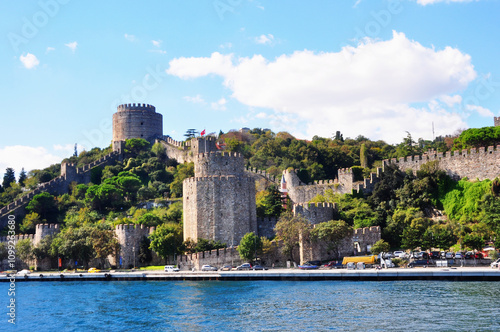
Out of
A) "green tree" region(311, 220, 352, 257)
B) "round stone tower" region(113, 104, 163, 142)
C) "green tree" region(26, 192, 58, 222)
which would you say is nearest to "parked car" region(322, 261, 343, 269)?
"green tree" region(311, 220, 352, 257)

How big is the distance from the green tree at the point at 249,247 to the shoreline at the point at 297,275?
2575 mm

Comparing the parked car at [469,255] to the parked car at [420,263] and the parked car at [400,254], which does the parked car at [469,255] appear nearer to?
the parked car at [420,263]

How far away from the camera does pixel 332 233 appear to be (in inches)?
1809

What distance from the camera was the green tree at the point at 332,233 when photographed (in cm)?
4592

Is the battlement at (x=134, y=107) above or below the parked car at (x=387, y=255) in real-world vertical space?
above

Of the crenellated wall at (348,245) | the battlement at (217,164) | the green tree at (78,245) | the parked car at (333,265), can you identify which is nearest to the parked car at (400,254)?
the crenellated wall at (348,245)

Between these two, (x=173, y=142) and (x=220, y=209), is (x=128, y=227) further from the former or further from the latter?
(x=173, y=142)

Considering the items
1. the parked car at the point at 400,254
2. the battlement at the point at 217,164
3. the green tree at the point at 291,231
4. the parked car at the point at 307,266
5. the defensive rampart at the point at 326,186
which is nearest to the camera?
the parked car at the point at 400,254

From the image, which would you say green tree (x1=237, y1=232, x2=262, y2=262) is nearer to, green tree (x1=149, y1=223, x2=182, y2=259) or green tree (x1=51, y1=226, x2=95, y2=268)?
green tree (x1=149, y1=223, x2=182, y2=259)

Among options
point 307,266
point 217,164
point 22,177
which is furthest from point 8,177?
point 307,266

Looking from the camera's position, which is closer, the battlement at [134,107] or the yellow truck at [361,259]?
the yellow truck at [361,259]

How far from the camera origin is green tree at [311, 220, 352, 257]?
151 ft

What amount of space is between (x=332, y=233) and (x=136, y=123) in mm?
54227

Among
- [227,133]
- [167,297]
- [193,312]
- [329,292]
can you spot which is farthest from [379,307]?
[227,133]
